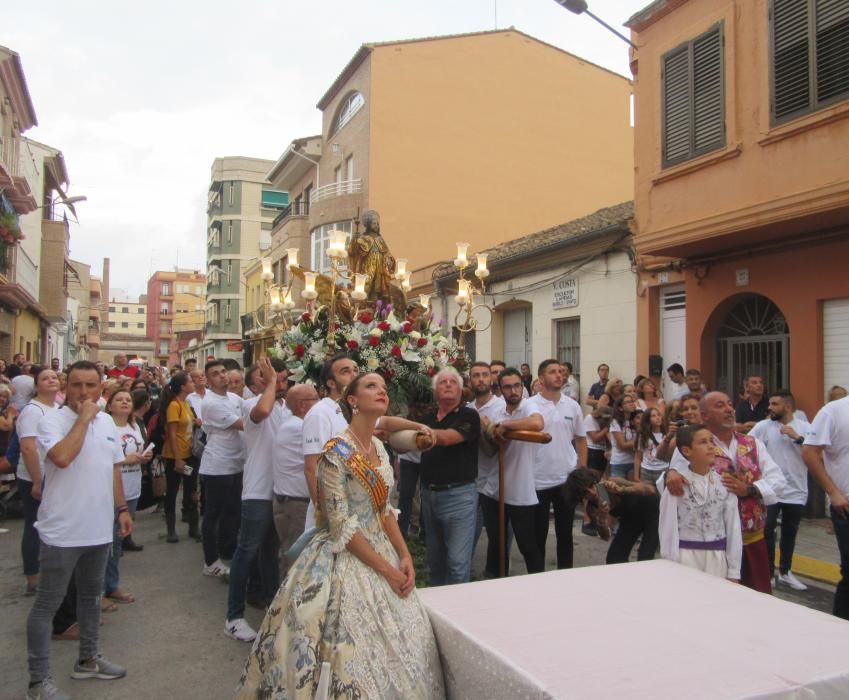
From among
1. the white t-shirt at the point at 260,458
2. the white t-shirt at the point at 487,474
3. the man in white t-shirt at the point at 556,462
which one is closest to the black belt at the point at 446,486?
the white t-shirt at the point at 487,474

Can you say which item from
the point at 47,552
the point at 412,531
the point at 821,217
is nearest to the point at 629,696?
the point at 47,552

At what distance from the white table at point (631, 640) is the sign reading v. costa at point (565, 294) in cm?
1186

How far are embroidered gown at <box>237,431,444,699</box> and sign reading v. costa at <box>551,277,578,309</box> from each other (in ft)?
39.6

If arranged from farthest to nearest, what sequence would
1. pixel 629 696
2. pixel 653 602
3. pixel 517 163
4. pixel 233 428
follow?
pixel 517 163, pixel 233 428, pixel 653 602, pixel 629 696

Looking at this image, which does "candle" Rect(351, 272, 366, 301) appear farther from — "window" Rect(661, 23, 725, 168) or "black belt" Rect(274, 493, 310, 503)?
"window" Rect(661, 23, 725, 168)

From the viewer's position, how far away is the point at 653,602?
9.27 ft

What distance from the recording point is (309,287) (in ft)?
23.0

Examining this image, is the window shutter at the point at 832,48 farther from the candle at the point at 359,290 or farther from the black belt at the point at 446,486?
the black belt at the point at 446,486

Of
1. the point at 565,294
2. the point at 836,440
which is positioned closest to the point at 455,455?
the point at 836,440

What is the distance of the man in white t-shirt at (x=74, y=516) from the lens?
3844 mm

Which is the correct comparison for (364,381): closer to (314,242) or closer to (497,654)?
(497,654)

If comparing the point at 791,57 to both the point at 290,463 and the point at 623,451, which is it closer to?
the point at 623,451

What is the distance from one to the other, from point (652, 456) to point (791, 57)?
19.3 ft

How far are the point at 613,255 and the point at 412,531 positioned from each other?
26.1ft
